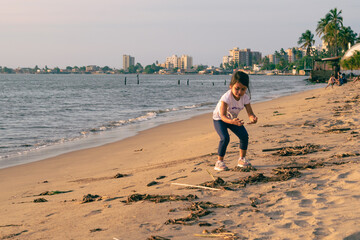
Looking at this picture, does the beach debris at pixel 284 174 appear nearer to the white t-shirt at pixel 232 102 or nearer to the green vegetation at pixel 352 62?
the white t-shirt at pixel 232 102

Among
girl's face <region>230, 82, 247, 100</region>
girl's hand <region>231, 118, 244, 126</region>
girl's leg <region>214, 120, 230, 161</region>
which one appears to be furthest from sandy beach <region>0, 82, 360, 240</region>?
girl's face <region>230, 82, 247, 100</region>

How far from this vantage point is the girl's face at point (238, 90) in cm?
573

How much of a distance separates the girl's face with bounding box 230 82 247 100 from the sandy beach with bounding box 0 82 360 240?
3.85 ft

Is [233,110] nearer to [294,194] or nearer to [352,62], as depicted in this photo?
[294,194]

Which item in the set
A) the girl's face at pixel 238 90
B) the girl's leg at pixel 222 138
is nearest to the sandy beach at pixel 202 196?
the girl's leg at pixel 222 138

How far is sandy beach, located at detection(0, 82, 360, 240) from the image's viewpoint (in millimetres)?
3617

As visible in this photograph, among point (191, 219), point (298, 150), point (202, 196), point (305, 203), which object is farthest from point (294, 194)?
point (298, 150)

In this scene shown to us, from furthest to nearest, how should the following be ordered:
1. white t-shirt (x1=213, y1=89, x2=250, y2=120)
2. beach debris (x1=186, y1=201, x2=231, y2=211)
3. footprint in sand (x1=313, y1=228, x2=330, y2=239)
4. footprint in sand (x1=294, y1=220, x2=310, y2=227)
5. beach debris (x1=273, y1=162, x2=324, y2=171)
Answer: white t-shirt (x1=213, y1=89, x2=250, y2=120) → beach debris (x1=273, y1=162, x2=324, y2=171) → beach debris (x1=186, y1=201, x2=231, y2=211) → footprint in sand (x1=294, y1=220, x2=310, y2=227) → footprint in sand (x1=313, y1=228, x2=330, y2=239)

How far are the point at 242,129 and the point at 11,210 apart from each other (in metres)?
3.54

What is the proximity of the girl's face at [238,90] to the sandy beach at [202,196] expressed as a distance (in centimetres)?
117

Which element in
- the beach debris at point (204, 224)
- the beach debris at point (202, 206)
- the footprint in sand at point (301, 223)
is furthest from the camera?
the beach debris at point (202, 206)

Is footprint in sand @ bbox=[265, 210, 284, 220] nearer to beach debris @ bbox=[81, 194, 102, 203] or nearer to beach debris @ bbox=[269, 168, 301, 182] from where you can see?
beach debris @ bbox=[269, 168, 301, 182]

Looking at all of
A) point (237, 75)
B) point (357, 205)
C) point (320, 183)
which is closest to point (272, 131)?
point (237, 75)

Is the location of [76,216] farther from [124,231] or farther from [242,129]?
[242,129]
